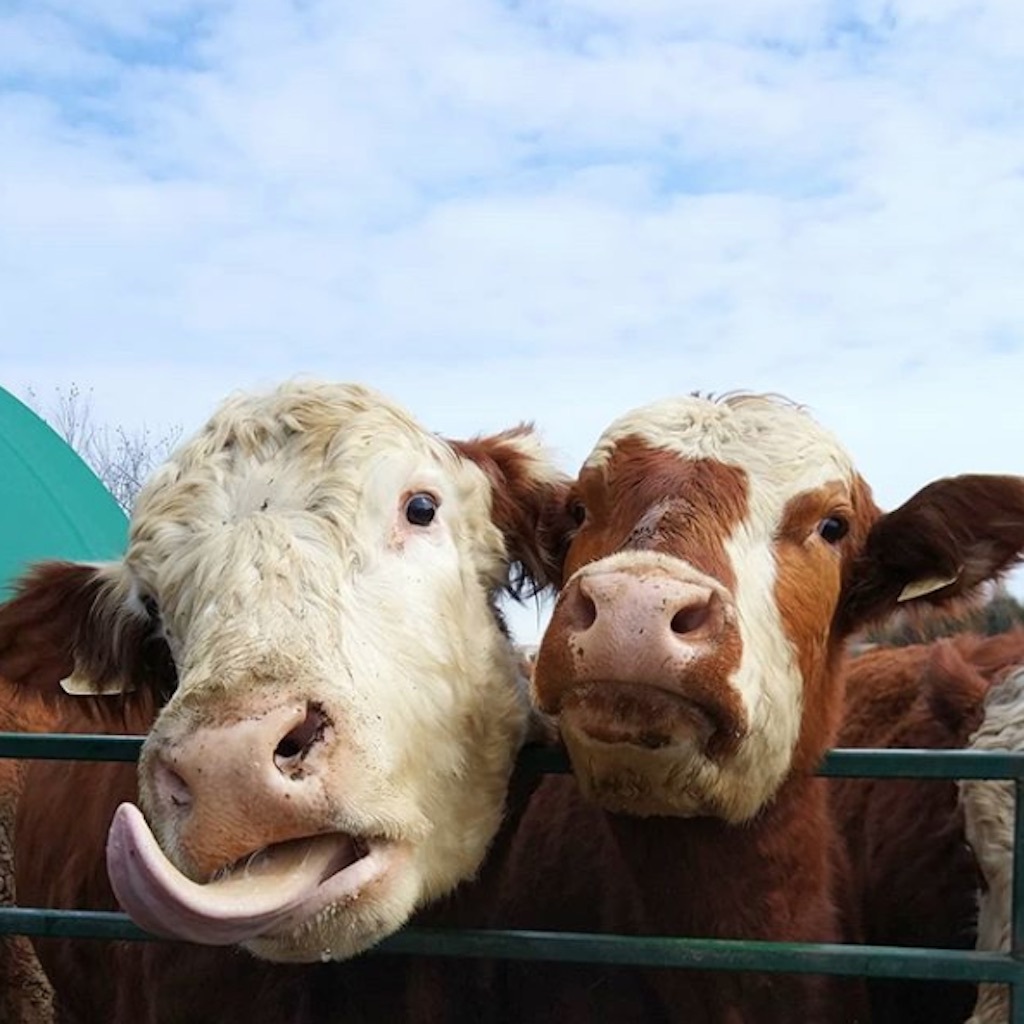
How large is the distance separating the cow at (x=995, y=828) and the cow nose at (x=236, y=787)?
1.86 m

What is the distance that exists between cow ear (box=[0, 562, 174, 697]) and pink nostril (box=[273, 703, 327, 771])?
117cm

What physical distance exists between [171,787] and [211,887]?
216mm

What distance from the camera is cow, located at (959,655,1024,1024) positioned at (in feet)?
11.5

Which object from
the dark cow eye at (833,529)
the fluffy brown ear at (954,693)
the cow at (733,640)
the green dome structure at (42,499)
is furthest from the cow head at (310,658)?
the green dome structure at (42,499)

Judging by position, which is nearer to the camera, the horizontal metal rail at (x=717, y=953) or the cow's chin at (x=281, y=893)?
the cow's chin at (x=281, y=893)

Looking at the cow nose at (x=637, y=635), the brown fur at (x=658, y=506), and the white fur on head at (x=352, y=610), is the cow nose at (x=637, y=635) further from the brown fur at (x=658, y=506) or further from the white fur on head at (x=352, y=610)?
the white fur on head at (x=352, y=610)

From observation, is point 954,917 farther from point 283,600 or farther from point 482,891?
point 283,600

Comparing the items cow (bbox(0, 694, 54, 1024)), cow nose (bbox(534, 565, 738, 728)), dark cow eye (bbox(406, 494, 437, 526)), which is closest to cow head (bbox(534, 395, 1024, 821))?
cow nose (bbox(534, 565, 738, 728))

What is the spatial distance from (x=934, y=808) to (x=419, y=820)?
2.11 meters

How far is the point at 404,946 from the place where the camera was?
2.95m

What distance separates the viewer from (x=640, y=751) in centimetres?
288

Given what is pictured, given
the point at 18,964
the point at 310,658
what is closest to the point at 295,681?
the point at 310,658

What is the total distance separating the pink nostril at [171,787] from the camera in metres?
2.43

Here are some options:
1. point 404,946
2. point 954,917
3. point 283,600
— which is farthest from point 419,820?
point 954,917
